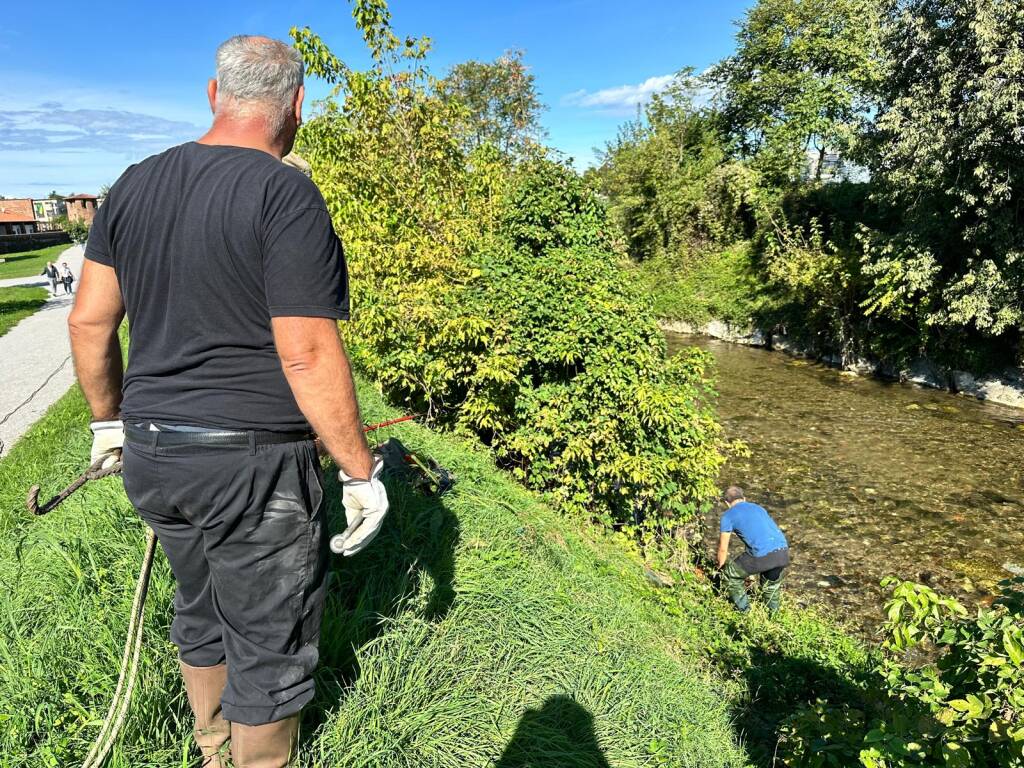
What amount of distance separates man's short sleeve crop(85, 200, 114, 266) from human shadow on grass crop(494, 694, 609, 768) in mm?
2398

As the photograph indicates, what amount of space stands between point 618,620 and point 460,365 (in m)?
3.33

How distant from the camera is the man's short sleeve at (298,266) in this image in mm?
1607

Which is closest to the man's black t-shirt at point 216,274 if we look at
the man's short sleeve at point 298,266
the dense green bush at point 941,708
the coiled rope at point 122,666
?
the man's short sleeve at point 298,266

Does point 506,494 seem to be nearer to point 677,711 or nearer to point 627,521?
point 627,521

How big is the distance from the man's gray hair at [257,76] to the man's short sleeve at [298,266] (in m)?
0.41

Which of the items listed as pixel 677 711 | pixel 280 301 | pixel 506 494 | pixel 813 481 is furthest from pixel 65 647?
pixel 813 481

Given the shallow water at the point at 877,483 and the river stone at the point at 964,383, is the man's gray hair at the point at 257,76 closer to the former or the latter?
the shallow water at the point at 877,483

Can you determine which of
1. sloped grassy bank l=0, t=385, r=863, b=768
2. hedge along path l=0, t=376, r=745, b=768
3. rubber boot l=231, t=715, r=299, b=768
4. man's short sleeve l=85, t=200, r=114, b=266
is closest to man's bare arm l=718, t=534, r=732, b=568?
sloped grassy bank l=0, t=385, r=863, b=768

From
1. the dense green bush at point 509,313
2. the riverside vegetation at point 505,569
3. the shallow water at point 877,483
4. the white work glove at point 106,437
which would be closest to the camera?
the white work glove at point 106,437

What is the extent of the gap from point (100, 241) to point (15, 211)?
86.3 m

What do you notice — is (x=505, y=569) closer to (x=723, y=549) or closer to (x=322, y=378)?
(x=322, y=378)

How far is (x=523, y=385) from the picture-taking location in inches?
259

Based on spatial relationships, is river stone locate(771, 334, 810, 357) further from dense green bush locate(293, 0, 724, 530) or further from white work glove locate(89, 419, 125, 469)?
white work glove locate(89, 419, 125, 469)

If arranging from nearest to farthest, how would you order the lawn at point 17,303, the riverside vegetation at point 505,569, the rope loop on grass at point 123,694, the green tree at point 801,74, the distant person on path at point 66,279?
1. the rope loop on grass at point 123,694
2. the riverside vegetation at point 505,569
3. the lawn at point 17,303
4. the distant person on path at point 66,279
5. the green tree at point 801,74
